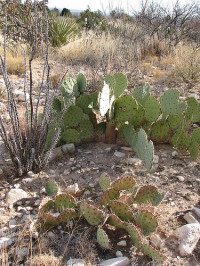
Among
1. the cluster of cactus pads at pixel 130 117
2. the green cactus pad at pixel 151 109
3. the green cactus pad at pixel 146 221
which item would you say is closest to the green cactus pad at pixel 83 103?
the cluster of cactus pads at pixel 130 117

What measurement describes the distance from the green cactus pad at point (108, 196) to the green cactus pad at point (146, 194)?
0.17 meters

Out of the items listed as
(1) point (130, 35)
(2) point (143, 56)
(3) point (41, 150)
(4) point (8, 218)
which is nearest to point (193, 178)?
(3) point (41, 150)

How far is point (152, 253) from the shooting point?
1631 millimetres

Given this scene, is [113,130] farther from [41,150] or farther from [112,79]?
[41,150]

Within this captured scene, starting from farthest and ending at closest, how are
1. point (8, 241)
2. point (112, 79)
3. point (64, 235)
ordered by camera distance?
point (112, 79)
point (64, 235)
point (8, 241)

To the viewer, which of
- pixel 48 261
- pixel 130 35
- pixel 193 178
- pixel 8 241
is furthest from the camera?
pixel 130 35

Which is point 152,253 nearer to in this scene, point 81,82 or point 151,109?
point 151,109

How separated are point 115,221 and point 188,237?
48cm

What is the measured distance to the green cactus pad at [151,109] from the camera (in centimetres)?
285

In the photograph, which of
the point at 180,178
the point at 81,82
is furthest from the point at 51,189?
the point at 81,82

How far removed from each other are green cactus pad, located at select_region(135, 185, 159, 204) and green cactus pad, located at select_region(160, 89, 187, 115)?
3.62 ft

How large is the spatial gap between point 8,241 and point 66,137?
1408 mm

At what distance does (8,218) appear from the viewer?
79.9 inches

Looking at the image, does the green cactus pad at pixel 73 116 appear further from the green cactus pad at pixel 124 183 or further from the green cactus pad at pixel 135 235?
the green cactus pad at pixel 135 235
